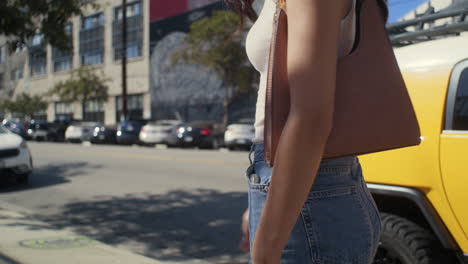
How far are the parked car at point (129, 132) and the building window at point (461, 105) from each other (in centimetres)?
2434

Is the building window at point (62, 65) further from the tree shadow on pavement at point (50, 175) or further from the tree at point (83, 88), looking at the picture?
the tree shadow on pavement at point (50, 175)

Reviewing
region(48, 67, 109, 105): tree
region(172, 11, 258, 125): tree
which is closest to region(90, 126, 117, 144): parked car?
region(172, 11, 258, 125): tree

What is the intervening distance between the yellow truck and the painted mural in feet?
100

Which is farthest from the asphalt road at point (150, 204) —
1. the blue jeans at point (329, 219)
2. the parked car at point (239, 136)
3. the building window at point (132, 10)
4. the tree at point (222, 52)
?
the building window at point (132, 10)

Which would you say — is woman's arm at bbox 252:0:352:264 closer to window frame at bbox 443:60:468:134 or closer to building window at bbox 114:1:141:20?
window frame at bbox 443:60:468:134

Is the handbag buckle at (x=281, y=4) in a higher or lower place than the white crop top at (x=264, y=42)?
higher

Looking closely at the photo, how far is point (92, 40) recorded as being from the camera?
46156 mm

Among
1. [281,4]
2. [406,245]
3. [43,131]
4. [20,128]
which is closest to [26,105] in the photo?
[20,128]

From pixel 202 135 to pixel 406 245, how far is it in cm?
1948

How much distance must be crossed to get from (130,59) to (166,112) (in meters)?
6.37

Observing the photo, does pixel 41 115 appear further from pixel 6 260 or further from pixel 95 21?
pixel 6 260

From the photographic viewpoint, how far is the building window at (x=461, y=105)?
2977mm

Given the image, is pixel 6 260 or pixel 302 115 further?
A: pixel 6 260

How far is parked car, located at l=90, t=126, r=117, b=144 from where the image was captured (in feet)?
91.9
